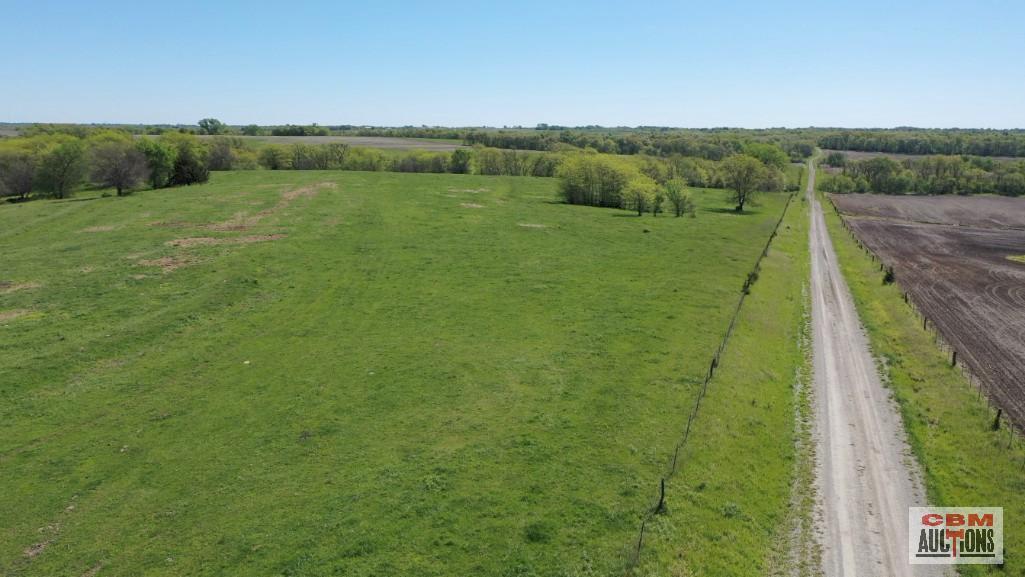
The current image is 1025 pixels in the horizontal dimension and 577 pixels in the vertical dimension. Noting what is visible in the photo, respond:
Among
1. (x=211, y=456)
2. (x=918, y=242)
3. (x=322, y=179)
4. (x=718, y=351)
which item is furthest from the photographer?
(x=322, y=179)

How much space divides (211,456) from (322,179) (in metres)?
90.2

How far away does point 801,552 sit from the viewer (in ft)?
59.1

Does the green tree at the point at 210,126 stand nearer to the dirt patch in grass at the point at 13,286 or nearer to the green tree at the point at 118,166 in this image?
the green tree at the point at 118,166

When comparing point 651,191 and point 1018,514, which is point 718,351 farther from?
point 651,191

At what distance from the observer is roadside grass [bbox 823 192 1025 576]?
806 inches

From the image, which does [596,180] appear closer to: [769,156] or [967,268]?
[967,268]

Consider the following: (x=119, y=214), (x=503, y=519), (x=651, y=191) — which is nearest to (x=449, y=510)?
(x=503, y=519)

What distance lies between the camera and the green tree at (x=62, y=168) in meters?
82.9

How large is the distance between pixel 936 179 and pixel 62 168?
203723 mm

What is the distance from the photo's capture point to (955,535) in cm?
1886

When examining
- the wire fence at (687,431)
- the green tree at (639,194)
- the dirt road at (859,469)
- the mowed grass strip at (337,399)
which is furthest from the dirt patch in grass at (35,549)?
the green tree at (639,194)

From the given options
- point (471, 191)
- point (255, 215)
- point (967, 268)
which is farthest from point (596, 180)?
point (255, 215)

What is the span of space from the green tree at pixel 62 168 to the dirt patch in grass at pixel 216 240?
1746 inches

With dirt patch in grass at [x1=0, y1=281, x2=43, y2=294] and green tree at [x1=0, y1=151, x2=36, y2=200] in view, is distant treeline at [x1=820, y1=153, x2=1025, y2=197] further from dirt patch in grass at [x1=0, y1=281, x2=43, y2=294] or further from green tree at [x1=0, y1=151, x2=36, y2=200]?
green tree at [x1=0, y1=151, x2=36, y2=200]
